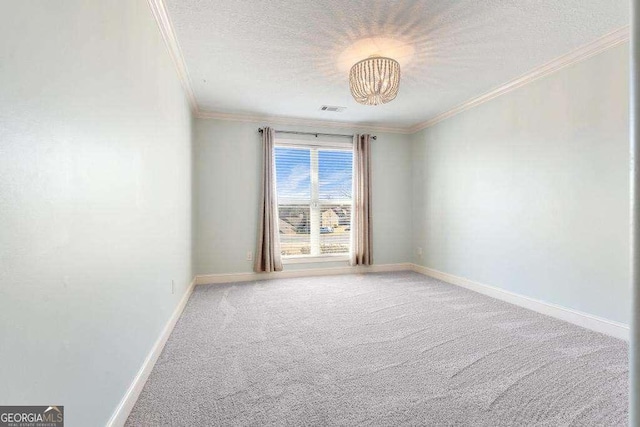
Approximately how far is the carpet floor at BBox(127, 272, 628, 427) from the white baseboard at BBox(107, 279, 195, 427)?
0.14 feet

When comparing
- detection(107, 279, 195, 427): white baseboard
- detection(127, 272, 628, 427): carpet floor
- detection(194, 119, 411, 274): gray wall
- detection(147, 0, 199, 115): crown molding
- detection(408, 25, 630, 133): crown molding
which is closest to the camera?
detection(107, 279, 195, 427): white baseboard

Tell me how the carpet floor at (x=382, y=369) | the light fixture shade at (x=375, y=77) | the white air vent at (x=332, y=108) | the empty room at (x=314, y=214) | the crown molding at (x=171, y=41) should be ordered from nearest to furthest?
1. the empty room at (x=314, y=214)
2. the carpet floor at (x=382, y=369)
3. the crown molding at (x=171, y=41)
4. the light fixture shade at (x=375, y=77)
5. the white air vent at (x=332, y=108)

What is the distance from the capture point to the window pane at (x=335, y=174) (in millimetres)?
4934

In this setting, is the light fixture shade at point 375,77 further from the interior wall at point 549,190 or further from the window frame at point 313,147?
the window frame at point 313,147

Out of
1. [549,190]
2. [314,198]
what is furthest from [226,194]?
[549,190]

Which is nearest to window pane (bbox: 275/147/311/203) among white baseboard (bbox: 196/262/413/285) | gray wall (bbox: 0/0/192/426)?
white baseboard (bbox: 196/262/413/285)

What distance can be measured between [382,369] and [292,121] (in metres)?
3.68

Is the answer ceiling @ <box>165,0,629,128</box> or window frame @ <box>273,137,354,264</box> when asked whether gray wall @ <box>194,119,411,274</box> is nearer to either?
window frame @ <box>273,137,354,264</box>

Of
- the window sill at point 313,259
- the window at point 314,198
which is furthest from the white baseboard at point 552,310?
the window at point 314,198

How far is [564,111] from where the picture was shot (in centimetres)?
287

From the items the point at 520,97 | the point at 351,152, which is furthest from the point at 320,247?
the point at 520,97

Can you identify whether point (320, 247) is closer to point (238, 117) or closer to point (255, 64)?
point (238, 117)

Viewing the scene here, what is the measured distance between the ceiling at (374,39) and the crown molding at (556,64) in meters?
0.06

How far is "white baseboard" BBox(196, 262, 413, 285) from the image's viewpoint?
14.2 feet
